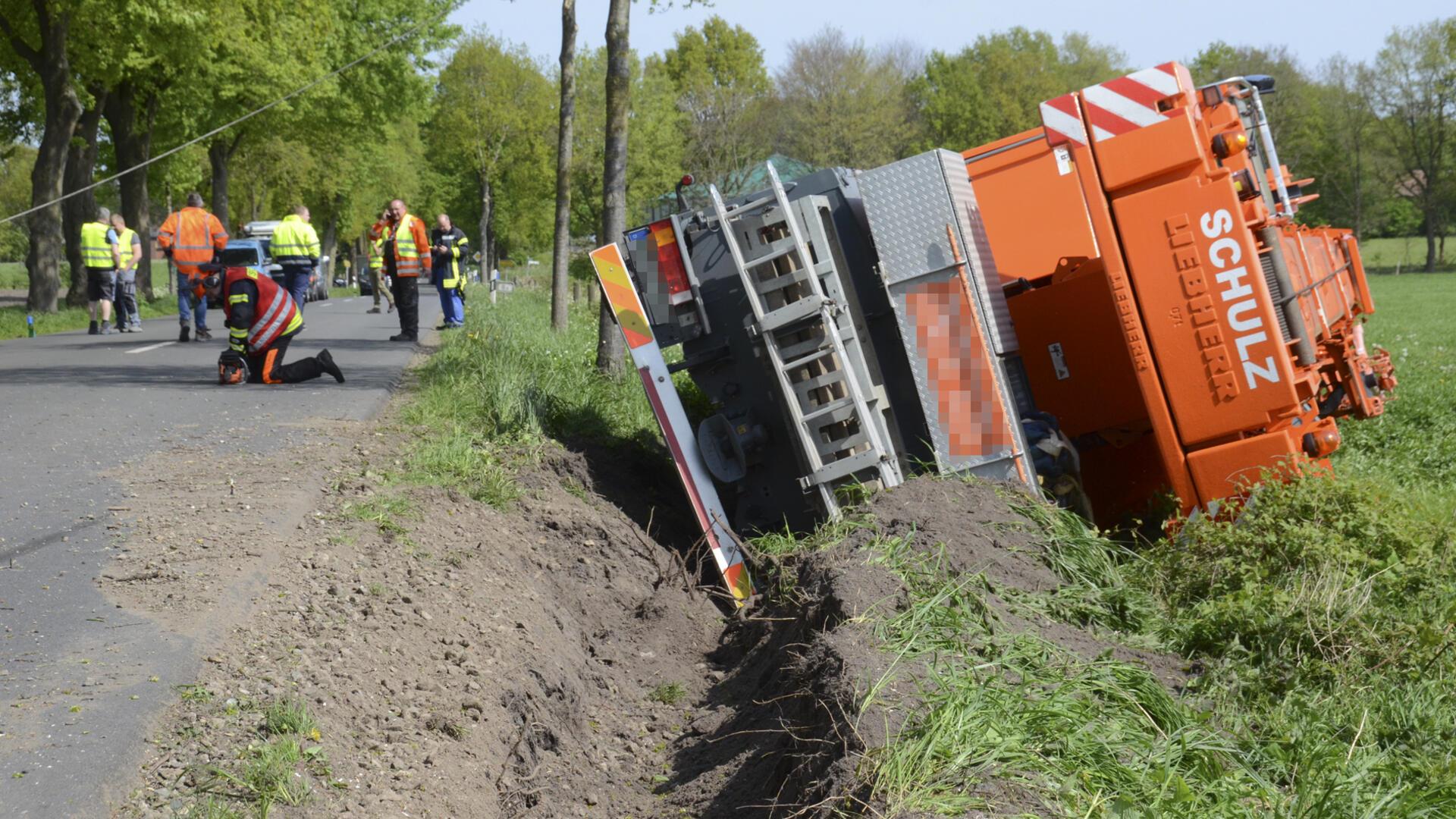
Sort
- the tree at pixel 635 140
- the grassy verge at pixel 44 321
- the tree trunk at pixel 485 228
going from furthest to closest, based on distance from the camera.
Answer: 1. the tree trunk at pixel 485 228
2. the tree at pixel 635 140
3. the grassy verge at pixel 44 321

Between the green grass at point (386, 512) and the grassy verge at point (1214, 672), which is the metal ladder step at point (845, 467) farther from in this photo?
the green grass at point (386, 512)

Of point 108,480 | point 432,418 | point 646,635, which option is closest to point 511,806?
point 646,635

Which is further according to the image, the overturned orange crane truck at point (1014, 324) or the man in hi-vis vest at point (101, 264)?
the man in hi-vis vest at point (101, 264)

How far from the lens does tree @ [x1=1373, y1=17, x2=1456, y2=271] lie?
5894 cm

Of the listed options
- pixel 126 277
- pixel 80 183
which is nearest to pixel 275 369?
pixel 126 277

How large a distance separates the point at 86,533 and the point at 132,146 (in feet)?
88.3

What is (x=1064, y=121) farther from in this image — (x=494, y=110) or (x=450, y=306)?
(x=494, y=110)

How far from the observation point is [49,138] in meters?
22.1

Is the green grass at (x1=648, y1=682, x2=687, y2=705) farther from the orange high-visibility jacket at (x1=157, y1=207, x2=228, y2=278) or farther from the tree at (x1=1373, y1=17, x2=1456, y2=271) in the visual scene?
the tree at (x1=1373, y1=17, x2=1456, y2=271)

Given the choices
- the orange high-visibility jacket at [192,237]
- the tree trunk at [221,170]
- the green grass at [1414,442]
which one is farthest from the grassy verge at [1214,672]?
the tree trunk at [221,170]

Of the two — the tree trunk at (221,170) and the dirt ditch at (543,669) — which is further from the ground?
the tree trunk at (221,170)

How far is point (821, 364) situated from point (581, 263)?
24.2m

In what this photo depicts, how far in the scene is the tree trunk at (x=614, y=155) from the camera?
1063 centimetres

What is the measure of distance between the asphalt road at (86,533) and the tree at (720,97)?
477 centimetres
